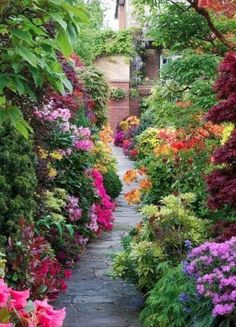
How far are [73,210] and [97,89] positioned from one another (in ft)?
22.2

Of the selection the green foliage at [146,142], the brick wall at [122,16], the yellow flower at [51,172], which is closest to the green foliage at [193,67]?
the yellow flower at [51,172]

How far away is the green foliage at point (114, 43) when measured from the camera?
2461cm

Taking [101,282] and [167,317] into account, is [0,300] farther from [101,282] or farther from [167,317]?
[101,282]

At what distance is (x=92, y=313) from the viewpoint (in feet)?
17.5

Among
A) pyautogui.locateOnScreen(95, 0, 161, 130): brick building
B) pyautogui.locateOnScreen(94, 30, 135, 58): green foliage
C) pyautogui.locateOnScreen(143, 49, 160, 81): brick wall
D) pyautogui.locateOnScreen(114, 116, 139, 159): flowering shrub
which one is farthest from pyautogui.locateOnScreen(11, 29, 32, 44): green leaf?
pyautogui.locateOnScreen(143, 49, 160, 81): brick wall

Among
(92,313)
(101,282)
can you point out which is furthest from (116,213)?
(92,313)

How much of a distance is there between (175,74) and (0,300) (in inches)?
259

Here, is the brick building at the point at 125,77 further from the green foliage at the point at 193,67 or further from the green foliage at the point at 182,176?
the green foliage at the point at 182,176

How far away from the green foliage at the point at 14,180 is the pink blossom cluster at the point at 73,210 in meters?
2.09

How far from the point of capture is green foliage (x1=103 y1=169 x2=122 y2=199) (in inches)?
446

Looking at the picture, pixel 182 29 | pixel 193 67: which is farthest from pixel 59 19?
pixel 182 29

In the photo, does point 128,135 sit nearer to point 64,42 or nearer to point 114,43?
point 114,43

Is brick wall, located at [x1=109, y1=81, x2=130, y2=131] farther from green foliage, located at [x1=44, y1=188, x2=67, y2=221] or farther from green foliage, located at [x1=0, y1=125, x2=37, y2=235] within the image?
green foliage, located at [x1=0, y1=125, x2=37, y2=235]

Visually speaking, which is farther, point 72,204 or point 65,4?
point 72,204
